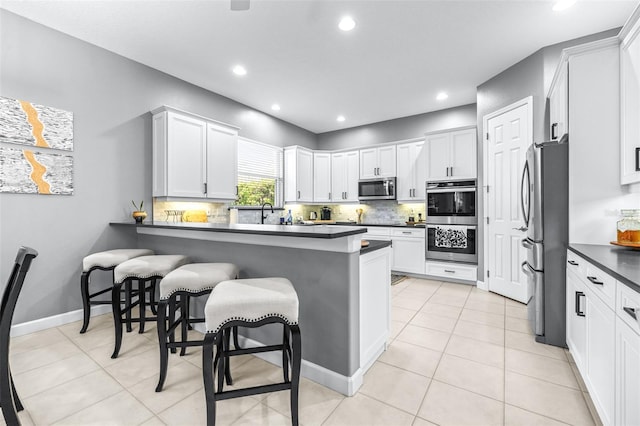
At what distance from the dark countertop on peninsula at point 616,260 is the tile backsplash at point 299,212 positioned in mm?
3434

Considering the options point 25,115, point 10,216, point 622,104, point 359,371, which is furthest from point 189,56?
point 622,104

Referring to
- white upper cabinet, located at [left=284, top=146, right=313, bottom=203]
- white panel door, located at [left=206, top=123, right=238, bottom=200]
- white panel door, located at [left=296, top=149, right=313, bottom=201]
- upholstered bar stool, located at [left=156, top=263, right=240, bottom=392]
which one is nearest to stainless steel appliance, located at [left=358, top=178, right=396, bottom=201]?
white panel door, located at [left=296, top=149, right=313, bottom=201]

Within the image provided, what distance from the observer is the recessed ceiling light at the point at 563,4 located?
2375mm

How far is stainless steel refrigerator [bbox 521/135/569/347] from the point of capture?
2260mm

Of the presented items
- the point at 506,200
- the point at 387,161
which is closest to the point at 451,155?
the point at 506,200

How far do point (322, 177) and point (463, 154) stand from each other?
284cm

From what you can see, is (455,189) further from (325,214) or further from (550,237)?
(325,214)

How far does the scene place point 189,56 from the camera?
3.27 meters

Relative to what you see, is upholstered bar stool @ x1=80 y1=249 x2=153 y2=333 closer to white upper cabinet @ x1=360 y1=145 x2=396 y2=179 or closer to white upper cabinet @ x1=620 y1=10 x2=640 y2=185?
white upper cabinet @ x1=620 y1=10 x2=640 y2=185

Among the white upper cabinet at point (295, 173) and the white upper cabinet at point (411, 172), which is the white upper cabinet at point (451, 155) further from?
the white upper cabinet at point (295, 173)

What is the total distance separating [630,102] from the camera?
76.2 inches

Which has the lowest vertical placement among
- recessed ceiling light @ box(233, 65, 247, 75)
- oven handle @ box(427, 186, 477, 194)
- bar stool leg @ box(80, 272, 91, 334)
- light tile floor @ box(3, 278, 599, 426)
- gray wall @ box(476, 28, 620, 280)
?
light tile floor @ box(3, 278, 599, 426)

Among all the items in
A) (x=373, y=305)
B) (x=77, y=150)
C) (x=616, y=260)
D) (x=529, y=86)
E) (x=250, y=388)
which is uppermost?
(x=529, y=86)

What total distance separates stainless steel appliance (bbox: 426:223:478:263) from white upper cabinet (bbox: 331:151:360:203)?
1.84m
